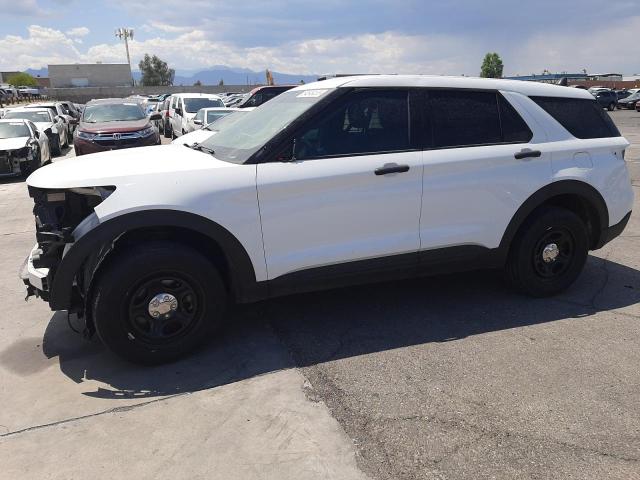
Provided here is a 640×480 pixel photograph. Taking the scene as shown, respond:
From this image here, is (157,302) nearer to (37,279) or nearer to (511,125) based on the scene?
(37,279)

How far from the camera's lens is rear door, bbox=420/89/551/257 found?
3920mm

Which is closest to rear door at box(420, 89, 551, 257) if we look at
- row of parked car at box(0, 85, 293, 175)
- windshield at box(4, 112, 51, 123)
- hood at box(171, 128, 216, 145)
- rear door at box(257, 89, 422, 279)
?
rear door at box(257, 89, 422, 279)

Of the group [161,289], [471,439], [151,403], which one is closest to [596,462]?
[471,439]

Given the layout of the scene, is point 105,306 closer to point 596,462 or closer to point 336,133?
point 336,133

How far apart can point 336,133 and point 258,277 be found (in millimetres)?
1160

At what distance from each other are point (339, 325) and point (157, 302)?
4.64 feet

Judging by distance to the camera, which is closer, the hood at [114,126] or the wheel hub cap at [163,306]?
the wheel hub cap at [163,306]

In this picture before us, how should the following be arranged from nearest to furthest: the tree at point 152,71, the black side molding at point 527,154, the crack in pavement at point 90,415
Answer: the crack in pavement at point 90,415, the black side molding at point 527,154, the tree at point 152,71

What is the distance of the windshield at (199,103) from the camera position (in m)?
→ 16.6

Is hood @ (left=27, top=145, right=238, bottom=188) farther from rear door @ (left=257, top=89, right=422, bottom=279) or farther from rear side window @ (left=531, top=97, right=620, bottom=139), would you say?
rear side window @ (left=531, top=97, right=620, bottom=139)

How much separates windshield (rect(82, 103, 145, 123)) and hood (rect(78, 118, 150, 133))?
1.34 feet

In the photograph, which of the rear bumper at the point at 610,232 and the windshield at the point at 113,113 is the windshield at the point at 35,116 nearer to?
the windshield at the point at 113,113

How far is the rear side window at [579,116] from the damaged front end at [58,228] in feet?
11.7

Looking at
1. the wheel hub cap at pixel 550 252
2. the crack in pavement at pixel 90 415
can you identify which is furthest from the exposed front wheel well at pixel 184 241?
the wheel hub cap at pixel 550 252
